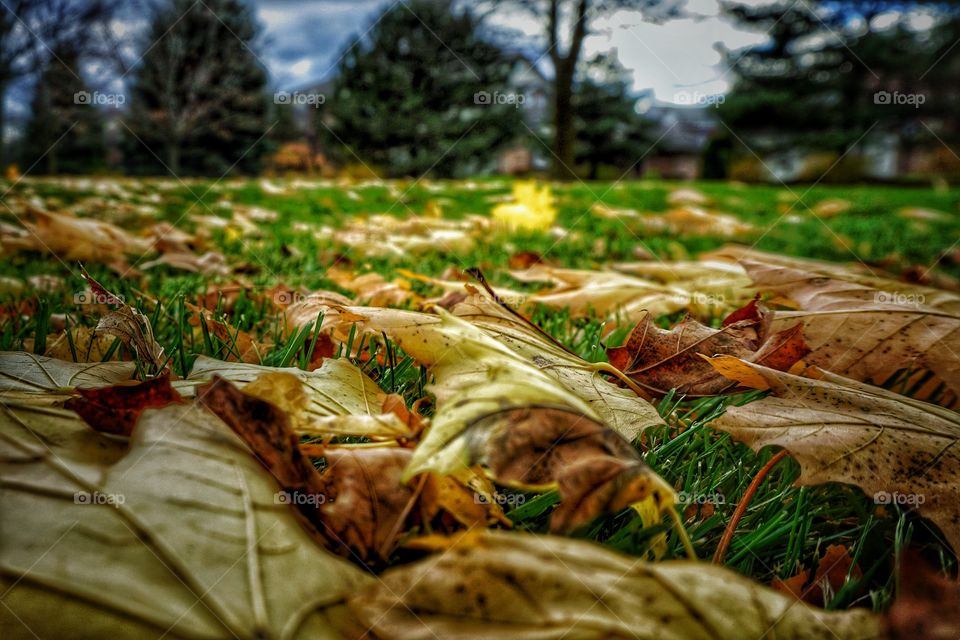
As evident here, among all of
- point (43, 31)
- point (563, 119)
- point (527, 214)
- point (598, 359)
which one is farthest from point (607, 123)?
point (598, 359)

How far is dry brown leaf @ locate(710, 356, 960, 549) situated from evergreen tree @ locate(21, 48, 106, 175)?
8873 millimetres

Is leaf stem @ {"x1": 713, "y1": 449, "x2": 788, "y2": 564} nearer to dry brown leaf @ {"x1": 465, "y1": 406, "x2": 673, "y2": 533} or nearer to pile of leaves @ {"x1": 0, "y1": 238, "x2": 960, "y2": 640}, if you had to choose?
pile of leaves @ {"x1": 0, "y1": 238, "x2": 960, "y2": 640}

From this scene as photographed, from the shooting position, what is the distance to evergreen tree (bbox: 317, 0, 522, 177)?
15125 millimetres

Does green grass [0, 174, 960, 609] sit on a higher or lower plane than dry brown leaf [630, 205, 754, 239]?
lower

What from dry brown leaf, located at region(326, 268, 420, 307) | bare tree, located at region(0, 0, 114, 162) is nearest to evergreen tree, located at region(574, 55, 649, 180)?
bare tree, located at region(0, 0, 114, 162)

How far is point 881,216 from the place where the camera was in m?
6.34

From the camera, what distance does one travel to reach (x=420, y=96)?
15266mm

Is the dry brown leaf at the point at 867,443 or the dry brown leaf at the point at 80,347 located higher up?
the dry brown leaf at the point at 80,347

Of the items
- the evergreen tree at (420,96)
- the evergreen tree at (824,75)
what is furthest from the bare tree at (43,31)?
the evergreen tree at (824,75)

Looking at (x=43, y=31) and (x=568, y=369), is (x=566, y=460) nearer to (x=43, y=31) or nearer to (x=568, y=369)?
(x=568, y=369)

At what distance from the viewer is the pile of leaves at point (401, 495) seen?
403mm

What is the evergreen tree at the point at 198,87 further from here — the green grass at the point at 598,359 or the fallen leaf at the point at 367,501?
the fallen leaf at the point at 367,501

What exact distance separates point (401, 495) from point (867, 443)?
57 centimetres

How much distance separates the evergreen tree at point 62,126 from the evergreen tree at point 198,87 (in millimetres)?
1543
